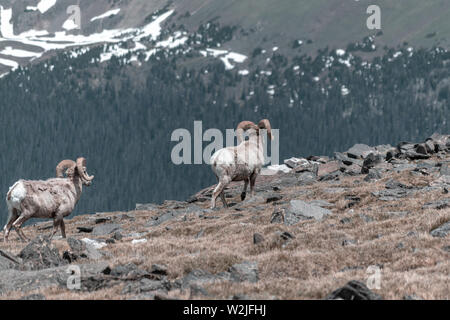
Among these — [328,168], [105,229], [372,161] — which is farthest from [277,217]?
[328,168]

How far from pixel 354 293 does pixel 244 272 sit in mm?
3473

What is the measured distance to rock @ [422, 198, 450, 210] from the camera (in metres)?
19.3

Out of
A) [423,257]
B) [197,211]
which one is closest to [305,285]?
[423,257]

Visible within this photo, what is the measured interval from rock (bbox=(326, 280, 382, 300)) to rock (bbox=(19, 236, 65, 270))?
27.9ft

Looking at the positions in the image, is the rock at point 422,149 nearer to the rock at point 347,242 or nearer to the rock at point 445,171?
the rock at point 445,171

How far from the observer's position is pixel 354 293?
10680mm

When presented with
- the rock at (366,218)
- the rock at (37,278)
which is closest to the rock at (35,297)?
the rock at (37,278)

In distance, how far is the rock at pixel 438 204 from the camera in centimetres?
1934

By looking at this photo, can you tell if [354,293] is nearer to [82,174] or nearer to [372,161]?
[82,174]

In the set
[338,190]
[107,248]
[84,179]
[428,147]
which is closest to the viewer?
[107,248]

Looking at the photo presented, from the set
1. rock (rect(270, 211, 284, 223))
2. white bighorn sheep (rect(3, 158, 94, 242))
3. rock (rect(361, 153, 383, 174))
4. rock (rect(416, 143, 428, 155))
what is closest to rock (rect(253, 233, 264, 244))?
rock (rect(270, 211, 284, 223))
